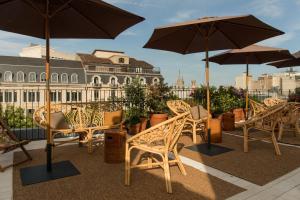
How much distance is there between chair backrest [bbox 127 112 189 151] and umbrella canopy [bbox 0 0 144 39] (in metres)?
1.72

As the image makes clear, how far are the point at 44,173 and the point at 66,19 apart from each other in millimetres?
2620

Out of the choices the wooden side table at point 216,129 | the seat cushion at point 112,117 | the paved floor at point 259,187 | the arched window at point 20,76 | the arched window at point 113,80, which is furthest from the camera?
the arched window at point 113,80

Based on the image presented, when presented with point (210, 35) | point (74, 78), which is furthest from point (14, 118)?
point (74, 78)

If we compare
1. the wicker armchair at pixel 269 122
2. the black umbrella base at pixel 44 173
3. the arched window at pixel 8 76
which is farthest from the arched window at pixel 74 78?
the wicker armchair at pixel 269 122

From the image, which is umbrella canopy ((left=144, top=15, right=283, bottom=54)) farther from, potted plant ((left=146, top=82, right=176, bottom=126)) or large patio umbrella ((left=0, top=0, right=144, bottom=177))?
potted plant ((left=146, top=82, right=176, bottom=126))

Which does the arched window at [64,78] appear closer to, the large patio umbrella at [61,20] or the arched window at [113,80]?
the arched window at [113,80]

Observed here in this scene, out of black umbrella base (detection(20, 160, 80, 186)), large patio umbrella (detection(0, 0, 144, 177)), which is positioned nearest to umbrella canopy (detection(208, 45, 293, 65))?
large patio umbrella (detection(0, 0, 144, 177))

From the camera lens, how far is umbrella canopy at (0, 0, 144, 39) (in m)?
3.84

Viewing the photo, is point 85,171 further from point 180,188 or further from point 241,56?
point 241,56

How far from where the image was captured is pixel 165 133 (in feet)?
11.1

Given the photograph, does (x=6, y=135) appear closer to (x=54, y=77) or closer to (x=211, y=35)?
(x=211, y=35)

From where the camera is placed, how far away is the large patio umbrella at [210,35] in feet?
15.2

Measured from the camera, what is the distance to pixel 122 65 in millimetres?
64625

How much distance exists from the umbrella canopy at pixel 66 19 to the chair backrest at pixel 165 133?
172 centimetres
